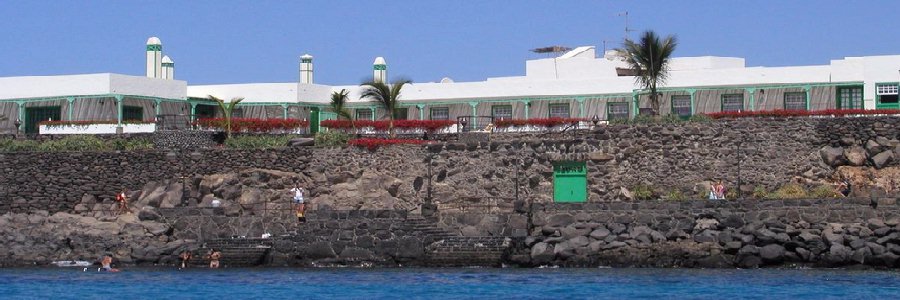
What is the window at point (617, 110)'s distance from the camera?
6456 cm

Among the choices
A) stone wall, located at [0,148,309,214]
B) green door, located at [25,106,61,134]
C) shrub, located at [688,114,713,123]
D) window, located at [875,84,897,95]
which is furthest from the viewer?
green door, located at [25,106,61,134]

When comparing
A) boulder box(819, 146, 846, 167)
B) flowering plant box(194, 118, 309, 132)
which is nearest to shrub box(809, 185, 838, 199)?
boulder box(819, 146, 846, 167)

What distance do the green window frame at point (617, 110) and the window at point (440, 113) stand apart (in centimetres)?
654

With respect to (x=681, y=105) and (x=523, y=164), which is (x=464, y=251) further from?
(x=681, y=105)

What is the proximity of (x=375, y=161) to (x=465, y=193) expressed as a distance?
3298 mm

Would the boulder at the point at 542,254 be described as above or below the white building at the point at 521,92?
below

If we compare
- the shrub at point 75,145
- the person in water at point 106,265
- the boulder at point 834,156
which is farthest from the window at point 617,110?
the person in water at point 106,265

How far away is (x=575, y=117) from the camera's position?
214 ft

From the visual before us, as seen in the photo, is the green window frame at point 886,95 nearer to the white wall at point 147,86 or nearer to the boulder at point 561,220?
the boulder at point 561,220

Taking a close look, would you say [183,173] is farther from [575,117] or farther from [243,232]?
[575,117]

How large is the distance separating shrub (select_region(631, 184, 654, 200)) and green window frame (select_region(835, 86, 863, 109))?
8.86 m

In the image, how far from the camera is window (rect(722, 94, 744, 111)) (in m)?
62.9

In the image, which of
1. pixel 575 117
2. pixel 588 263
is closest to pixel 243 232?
pixel 588 263

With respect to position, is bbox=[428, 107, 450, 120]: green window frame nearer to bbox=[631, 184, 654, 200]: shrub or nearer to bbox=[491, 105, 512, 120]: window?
bbox=[491, 105, 512, 120]: window
